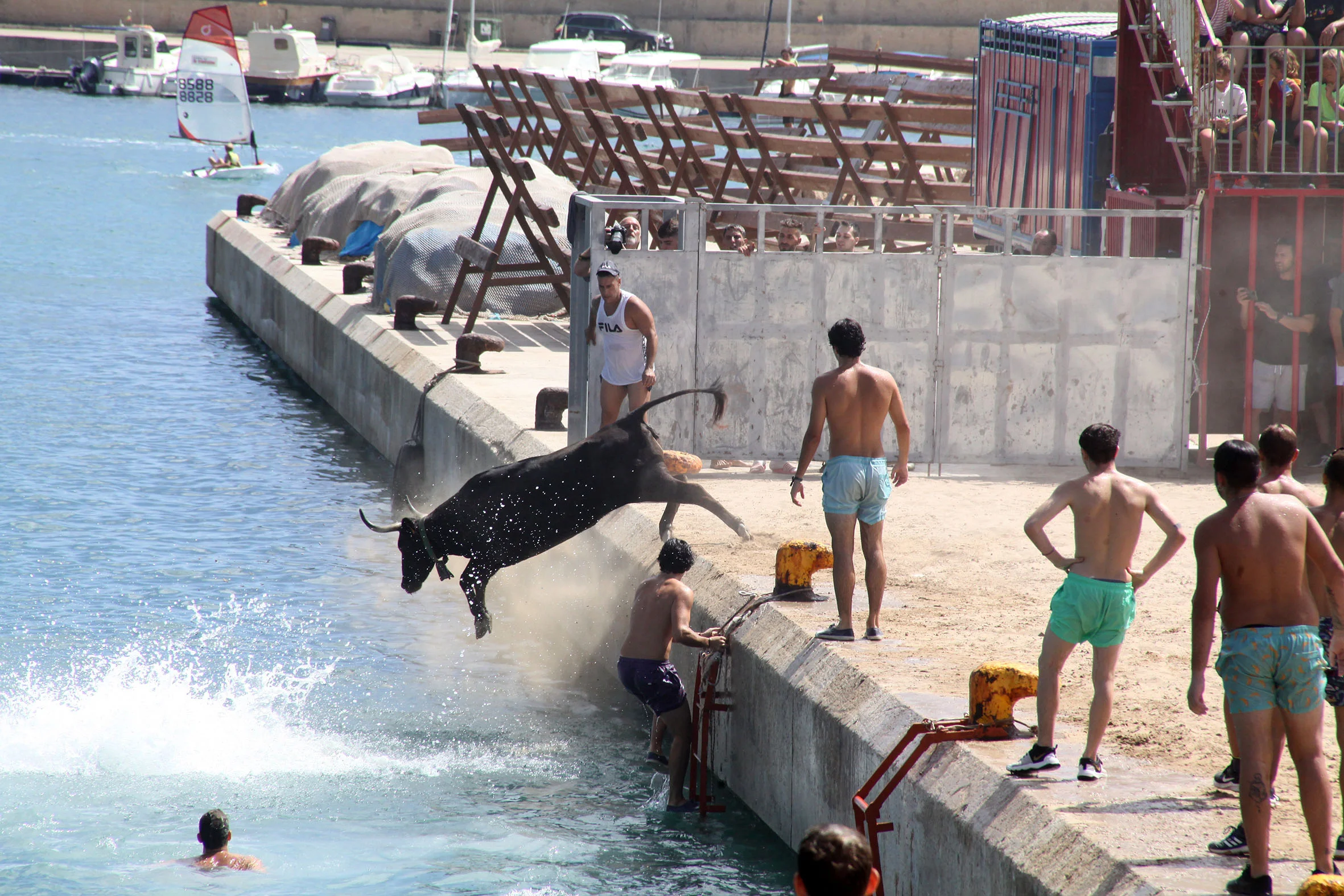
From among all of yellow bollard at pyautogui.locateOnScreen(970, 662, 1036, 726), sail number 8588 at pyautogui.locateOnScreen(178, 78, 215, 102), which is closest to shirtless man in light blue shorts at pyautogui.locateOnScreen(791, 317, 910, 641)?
yellow bollard at pyautogui.locateOnScreen(970, 662, 1036, 726)

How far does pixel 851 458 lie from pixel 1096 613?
2.20 metres

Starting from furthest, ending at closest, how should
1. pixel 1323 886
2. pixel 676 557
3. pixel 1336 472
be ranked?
pixel 676 557 → pixel 1336 472 → pixel 1323 886

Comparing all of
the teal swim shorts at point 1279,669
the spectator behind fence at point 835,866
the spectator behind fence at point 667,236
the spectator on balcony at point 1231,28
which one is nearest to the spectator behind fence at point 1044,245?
the spectator on balcony at point 1231,28

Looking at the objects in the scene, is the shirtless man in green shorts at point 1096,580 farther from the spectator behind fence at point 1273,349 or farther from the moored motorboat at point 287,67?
the moored motorboat at point 287,67

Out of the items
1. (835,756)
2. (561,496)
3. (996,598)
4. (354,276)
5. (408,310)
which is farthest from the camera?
(354,276)

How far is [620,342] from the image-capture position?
1190 cm

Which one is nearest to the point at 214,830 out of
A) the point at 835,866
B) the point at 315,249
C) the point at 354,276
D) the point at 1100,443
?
the point at 1100,443

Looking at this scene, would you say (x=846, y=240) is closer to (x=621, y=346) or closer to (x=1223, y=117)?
(x=1223, y=117)

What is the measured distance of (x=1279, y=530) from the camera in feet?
17.6

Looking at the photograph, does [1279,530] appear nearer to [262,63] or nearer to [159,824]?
[159,824]

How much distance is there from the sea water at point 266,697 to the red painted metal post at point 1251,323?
569 centimetres

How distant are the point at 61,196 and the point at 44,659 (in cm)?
4144

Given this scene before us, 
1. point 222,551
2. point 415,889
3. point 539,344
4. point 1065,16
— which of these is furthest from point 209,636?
point 1065,16

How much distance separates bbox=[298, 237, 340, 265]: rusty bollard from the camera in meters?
25.9
